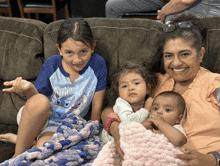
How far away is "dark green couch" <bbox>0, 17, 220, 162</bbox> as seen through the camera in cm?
159

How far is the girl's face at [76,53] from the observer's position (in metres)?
1.42

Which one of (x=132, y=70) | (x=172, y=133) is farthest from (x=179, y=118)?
(x=132, y=70)

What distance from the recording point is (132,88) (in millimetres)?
1446

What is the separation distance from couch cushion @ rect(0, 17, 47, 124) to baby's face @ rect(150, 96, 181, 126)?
0.99m

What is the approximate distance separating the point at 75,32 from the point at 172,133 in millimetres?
855

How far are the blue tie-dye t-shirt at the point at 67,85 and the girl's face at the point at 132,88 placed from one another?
0.65 ft

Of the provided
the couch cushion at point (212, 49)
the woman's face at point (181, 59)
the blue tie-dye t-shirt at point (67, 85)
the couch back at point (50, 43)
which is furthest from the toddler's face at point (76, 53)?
the couch cushion at point (212, 49)

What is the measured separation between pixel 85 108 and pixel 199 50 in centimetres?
87

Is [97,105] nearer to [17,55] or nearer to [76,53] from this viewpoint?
[76,53]

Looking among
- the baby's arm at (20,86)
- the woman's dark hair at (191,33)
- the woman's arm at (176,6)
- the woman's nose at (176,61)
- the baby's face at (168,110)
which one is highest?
the woman's arm at (176,6)

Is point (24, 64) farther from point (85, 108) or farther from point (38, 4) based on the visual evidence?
point (38, 4)

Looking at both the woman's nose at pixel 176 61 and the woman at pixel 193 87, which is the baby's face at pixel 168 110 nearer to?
the woman at pixel 193 87

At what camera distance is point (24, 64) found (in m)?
1.72

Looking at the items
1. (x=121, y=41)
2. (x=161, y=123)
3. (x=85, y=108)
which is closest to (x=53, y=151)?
(x=85, y=108)
